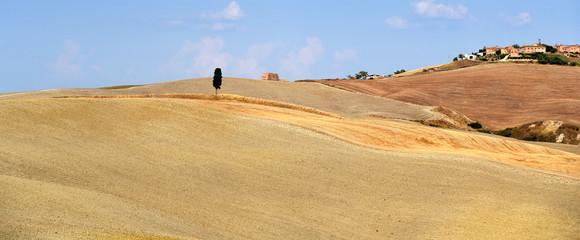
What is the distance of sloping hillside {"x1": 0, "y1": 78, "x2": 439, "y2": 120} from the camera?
84.4 meters

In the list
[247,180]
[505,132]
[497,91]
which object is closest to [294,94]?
[505,132]

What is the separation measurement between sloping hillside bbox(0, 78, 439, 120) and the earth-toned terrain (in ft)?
101

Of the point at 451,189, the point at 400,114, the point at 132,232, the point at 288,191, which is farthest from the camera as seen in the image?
the point at 400,114

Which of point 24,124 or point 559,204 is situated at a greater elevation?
point 24,124

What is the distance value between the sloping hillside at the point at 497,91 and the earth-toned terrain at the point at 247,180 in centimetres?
4674

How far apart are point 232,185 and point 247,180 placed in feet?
4.21

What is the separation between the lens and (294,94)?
95.0 m

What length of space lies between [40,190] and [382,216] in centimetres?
1469

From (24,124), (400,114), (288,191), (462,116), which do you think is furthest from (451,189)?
(462,116)

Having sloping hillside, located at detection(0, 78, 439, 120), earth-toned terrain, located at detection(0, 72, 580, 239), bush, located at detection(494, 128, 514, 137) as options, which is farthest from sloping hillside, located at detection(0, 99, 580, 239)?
bush, located at detection(494, 128, 514, 137)

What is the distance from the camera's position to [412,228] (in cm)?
3114

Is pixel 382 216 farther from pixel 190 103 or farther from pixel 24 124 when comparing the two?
pixel 190 103

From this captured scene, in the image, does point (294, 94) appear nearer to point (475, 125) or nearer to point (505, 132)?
point (475, 125)

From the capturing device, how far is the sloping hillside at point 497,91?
321 feet
